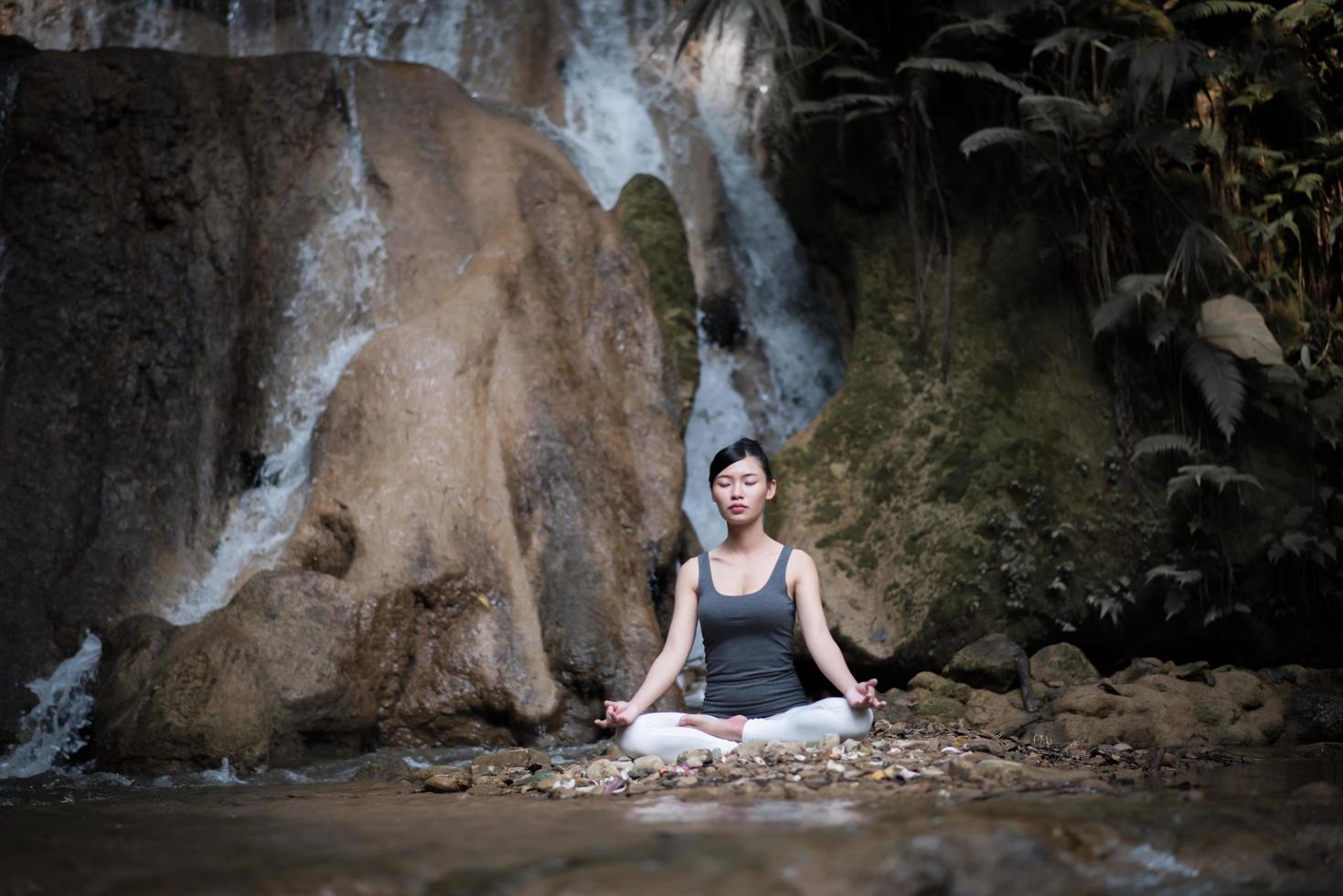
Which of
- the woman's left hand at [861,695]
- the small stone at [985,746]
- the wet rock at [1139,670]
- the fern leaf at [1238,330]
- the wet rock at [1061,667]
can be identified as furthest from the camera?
the fern leaf at [1238,330]

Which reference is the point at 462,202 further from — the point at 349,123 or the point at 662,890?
the point at 662,890

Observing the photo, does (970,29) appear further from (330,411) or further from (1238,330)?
(330,411)

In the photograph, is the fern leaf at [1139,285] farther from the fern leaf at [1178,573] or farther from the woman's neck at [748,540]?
the woman's neck at [748,540]

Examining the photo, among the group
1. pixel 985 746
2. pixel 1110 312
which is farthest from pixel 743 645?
pixel 1110 312

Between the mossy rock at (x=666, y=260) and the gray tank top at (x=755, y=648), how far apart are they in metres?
4.03

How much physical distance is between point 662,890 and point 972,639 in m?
5.34

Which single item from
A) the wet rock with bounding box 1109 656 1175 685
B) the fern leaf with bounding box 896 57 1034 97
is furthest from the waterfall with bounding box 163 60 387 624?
the wet rock with bounding box 1109 656 1175 685

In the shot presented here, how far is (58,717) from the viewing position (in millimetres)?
6109

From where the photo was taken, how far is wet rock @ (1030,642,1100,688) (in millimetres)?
6535

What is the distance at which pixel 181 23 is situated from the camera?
11477mm

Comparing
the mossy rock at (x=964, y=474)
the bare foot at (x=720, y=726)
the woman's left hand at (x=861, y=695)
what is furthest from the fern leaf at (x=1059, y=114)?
the bare foot at (x=720, y=726)

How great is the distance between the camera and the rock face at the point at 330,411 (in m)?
5.95

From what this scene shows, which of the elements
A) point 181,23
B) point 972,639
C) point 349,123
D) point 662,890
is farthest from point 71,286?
point 662,890

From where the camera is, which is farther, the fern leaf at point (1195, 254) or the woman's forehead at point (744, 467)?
the fern leaf at point (1195, 254)
